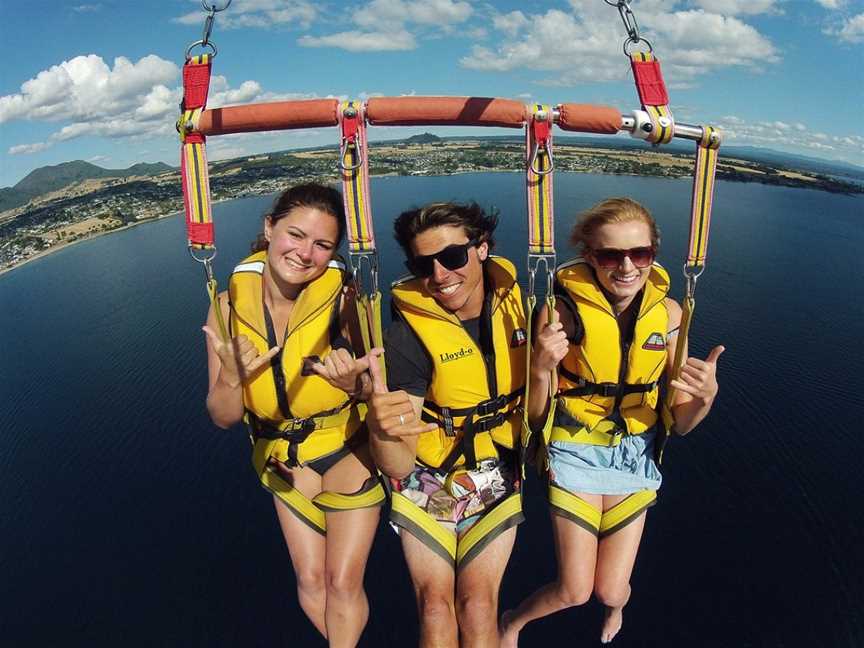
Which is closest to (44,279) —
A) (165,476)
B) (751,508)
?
(165,476)

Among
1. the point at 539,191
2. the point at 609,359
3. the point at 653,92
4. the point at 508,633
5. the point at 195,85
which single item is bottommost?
the point at 508,633

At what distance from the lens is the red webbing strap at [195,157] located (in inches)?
81.7

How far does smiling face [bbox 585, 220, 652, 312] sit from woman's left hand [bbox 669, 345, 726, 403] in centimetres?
56

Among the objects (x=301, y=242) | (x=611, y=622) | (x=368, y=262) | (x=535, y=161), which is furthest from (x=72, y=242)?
(x=611, y=622)

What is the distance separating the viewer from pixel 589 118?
81.8 inches

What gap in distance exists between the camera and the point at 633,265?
267 cm

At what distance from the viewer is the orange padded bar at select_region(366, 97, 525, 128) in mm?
2053

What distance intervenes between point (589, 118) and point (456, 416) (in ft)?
5.75

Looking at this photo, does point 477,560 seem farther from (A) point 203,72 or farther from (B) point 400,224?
(A) point 203,72

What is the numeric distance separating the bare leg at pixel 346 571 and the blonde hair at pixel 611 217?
2.15 m

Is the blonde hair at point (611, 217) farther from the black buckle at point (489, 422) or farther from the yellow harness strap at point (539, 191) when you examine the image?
the black buckle at point (489, 422)

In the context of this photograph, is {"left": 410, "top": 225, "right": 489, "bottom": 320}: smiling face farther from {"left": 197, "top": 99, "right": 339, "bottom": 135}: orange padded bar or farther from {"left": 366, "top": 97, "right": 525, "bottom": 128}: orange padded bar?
{"left": 197, "top": 99, "right": 339, "bottom": 135}: orange padded bar

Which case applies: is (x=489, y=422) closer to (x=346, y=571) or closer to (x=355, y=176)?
(x=346, y=571)

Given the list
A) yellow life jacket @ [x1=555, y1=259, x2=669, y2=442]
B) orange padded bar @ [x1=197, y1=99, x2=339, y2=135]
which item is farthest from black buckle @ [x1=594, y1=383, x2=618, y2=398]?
orange padded bar @ [x1=197, y1=99, x2=339, y2=135]
